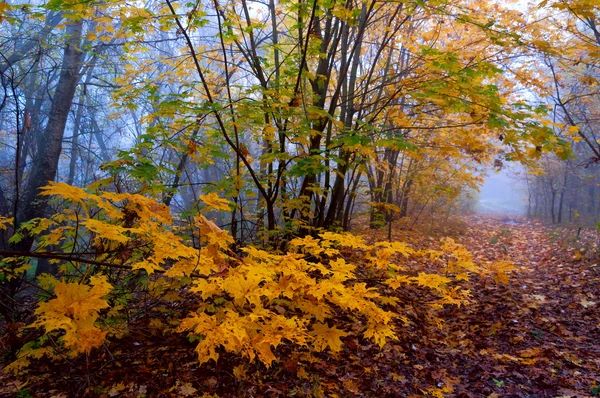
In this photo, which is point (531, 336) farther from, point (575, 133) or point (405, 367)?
point (575, 133)

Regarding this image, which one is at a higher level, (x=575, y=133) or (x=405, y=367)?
(x=575, y=133)

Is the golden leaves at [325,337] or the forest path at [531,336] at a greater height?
the golden leaves at [325,337]

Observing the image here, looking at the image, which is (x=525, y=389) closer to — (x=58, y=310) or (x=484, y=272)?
(x=484, y=272)

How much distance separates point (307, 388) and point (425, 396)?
3.42 ft

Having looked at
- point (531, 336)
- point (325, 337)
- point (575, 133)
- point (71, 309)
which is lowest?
point (531, 336)

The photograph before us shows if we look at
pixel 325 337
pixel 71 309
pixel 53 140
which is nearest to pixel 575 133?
pixel 325 337

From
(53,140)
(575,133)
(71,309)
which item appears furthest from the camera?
(575,133)

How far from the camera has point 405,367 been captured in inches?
142

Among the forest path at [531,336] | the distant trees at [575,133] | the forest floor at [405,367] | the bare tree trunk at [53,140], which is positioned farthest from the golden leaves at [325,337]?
the bare tree trunk at [53,140]

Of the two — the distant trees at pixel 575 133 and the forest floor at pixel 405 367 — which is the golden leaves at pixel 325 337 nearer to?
the forest floor at pixel 405 367

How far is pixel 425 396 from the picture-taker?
3061 millimetres

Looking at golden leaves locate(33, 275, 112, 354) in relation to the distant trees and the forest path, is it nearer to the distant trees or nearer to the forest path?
the forest path

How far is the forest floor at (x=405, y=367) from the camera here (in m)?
3.03

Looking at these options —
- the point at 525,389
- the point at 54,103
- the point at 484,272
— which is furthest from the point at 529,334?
the point at 54,103
